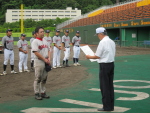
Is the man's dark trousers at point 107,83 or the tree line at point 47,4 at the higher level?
the tree line at point 47,4

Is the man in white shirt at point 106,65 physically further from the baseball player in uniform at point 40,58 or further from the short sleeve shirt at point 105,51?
the baseball player in uniform at point 40,58

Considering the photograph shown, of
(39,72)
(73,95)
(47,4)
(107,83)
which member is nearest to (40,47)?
(39,72)

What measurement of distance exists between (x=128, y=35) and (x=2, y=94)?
29.6 m

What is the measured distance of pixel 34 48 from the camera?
7125 millimetres

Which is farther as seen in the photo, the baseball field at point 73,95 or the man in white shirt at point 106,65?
the baseball field at point 73,95

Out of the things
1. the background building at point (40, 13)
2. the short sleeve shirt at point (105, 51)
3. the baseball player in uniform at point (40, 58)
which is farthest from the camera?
the background building at point (40, 13)

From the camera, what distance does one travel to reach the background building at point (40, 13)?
114m

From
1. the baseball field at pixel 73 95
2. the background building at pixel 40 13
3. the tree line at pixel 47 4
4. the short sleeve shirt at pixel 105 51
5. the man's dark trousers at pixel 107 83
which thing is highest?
the tree line at pixel 47 4

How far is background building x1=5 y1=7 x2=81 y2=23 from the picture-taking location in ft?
374

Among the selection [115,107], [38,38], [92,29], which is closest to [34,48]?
[38,38]

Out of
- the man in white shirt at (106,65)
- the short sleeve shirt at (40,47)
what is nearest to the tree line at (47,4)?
the short sleeve shirt at (40,47)

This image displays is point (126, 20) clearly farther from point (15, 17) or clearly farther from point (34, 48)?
point (15, 17)

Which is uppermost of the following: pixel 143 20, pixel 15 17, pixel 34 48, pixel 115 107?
pixel 15 17

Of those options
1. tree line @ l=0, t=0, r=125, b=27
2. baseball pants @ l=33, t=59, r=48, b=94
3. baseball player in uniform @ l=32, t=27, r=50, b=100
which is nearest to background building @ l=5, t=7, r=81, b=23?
tree line @ l=0, t=0, r=125, b=27
